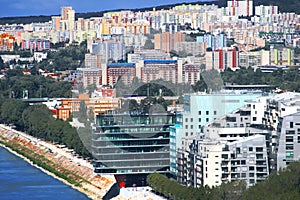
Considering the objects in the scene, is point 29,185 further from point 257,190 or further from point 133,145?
point 257,190

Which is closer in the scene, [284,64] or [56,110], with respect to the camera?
[56,110]

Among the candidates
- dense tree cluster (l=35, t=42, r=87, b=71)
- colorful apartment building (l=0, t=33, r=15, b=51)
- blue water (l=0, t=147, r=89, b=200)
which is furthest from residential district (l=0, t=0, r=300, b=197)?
colorful apartment building (l=0, t=33, r=15, b=51)

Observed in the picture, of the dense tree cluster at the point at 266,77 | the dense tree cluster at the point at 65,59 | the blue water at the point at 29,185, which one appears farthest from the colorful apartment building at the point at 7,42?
the blue water at the point at 29,185

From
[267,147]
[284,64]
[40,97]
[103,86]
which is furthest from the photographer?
[284,64]

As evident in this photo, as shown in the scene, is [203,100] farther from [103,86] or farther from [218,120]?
[103,86]

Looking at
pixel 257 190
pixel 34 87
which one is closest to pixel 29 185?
pixel 257 190

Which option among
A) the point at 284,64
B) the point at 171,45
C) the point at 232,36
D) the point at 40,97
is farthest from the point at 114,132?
the point at 232,36

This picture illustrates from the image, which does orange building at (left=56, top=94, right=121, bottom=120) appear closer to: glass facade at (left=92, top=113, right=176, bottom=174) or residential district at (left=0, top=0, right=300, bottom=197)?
residential district at (left=0, top=0, right=300, bottom=197)

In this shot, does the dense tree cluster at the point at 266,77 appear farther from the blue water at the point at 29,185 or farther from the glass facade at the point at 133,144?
the glass facade at the point at 133,144
